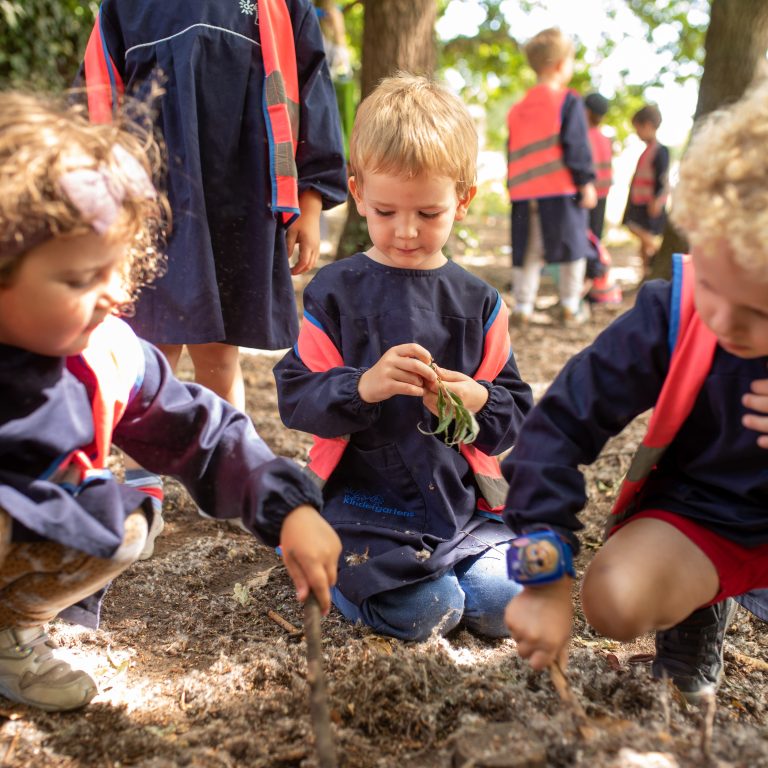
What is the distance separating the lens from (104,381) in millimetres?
1651

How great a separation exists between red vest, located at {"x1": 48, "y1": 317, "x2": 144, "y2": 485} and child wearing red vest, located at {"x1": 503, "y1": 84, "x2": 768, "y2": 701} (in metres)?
0.82

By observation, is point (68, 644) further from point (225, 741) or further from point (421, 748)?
point (421, 748)

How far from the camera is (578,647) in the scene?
6.93ft

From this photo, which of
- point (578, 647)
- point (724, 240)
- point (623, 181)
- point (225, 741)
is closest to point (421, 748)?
point (225, 741)

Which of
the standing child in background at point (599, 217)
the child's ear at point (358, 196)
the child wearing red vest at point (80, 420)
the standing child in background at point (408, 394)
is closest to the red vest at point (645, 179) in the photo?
the standing child in background at point (599, 217)

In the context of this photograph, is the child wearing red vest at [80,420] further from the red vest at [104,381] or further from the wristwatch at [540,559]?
the wristwatch at [540,559]

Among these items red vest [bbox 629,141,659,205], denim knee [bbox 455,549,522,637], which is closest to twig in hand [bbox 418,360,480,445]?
denim knee [bbox 455,549,522,637]

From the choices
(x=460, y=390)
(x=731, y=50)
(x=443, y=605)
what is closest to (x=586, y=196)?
(x=731, y=50)

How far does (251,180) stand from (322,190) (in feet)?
0.87

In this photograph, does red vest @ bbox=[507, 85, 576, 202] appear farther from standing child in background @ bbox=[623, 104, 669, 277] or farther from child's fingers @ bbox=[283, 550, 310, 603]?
child's fingers @ bbox=[283, 550, 310, 603]

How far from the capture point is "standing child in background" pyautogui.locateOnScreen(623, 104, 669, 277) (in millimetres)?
8969

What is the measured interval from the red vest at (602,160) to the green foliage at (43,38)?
4943 millimetres

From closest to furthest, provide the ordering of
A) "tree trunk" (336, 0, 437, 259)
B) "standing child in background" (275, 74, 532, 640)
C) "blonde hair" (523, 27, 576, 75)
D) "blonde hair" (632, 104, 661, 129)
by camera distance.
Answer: "standing child in background" (275, 74, 532, 640) < "tree trunk" (336, 0, 437, 259) < "blonde hair" (523, 27, 576, 75) < "blonde hair" (632, 104, 661, 129)

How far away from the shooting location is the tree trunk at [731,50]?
6004 mm
